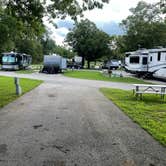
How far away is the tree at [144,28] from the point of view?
47156mm

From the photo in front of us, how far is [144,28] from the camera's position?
157 ft

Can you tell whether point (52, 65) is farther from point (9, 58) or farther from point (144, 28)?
point (144, 28)

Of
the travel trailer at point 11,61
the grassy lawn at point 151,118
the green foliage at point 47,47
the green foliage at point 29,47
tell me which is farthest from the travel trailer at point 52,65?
the green foliage at point 47,47

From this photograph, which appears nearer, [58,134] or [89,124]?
[58,134]

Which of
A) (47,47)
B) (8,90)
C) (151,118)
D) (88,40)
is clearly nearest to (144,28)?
(88,40)

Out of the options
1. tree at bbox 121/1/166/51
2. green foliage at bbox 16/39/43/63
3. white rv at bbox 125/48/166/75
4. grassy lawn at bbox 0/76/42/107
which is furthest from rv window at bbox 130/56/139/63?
green foliage at bbox 16/39/43/63

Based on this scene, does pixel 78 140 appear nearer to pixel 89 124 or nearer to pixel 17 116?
pixel 89 124

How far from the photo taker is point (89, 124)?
25.7 ft

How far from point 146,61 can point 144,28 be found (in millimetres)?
15656

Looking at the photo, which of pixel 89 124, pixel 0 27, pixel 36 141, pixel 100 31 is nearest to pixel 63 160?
pixel 36 141

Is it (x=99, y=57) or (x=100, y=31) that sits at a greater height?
(x=100, y=31)

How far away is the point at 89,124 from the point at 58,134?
1384 mm

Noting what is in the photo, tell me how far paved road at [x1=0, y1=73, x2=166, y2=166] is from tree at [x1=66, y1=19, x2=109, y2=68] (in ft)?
166

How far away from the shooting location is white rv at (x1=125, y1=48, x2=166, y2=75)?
29.8m
